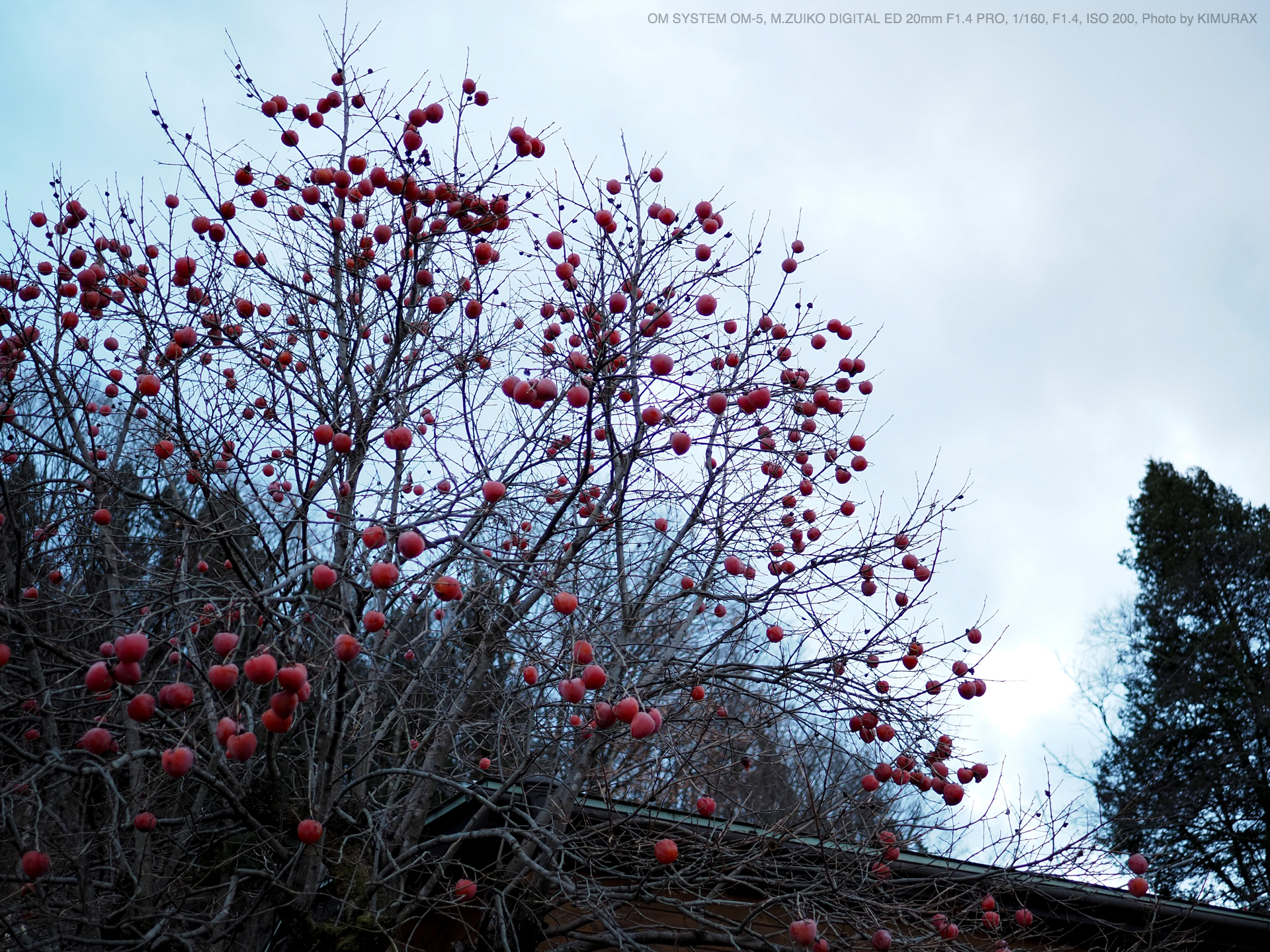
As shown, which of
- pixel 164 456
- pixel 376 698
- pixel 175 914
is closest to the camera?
pixel 175 914

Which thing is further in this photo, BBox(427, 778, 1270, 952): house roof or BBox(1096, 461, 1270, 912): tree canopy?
BBox(1096, 461, 1270, 912): tree canopy

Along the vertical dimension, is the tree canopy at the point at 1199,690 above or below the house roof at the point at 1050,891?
above

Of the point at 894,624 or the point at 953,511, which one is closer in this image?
the point at 894,624

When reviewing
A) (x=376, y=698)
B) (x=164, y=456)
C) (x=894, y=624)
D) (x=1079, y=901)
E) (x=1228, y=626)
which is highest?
(x=1228, y=626)

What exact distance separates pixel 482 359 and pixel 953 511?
301cm

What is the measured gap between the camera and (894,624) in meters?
4.98

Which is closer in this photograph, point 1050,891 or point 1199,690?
point 1050,891

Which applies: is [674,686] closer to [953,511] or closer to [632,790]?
[953,511]

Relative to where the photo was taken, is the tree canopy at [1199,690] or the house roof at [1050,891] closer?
the house roof at [1050,891]

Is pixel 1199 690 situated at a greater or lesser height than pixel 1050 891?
greater

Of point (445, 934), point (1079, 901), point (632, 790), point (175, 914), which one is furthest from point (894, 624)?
point (632, 790)

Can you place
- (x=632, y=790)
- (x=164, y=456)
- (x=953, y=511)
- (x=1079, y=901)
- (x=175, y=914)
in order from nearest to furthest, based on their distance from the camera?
1. (x=175, y=914)
2. (x=164, y=456)
3. (x=953, y=511)
4. (x=1079, y=901)
5. (x=632, y=790)

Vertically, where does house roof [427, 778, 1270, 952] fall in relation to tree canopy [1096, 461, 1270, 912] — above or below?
below

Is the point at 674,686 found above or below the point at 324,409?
below
